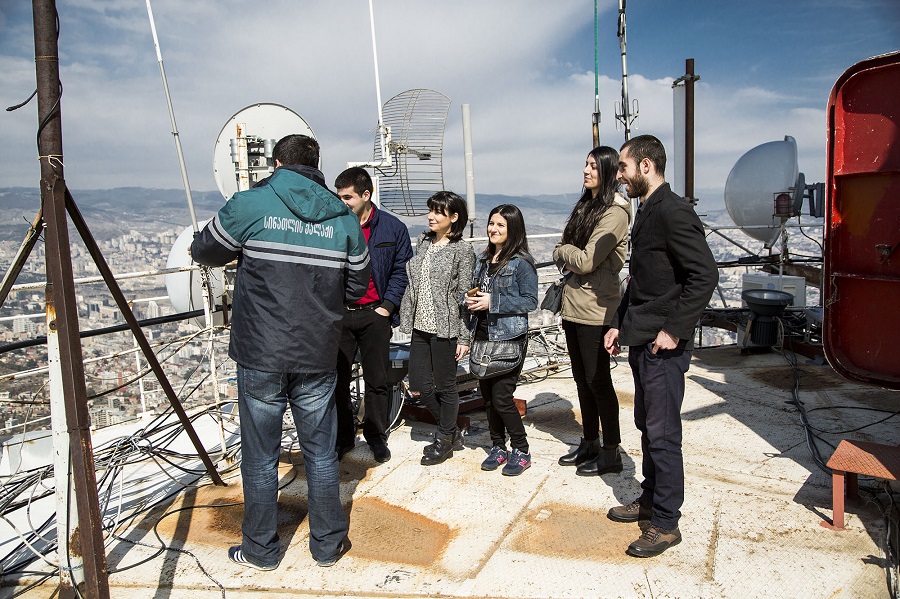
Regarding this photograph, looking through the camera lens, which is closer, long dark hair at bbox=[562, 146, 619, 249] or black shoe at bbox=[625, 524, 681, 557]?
black shoe at bbox=[625, 524, 681, 557]

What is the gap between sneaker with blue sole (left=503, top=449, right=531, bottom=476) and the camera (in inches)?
139

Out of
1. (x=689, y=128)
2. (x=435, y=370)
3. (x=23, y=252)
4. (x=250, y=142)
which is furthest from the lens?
(x=689, y=128)

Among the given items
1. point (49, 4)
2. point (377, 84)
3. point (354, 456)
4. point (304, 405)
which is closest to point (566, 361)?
point (354, 456)

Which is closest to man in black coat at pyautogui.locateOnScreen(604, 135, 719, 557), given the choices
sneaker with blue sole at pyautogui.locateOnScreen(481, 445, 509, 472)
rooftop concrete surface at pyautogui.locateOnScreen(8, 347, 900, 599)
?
rooftop concrete surface at pyautogui.locateOnScreen(8, 347, 900, 599)

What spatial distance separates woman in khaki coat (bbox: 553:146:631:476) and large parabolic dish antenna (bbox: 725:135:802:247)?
21.5ft

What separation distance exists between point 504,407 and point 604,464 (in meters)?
0.65

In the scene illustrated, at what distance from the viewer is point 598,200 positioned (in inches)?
131

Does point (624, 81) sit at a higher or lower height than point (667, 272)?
higher

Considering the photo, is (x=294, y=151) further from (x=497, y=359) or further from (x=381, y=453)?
(x=381, y=453)

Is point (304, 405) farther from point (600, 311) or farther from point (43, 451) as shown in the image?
point (43, 451)

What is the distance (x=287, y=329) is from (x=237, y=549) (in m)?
1.05

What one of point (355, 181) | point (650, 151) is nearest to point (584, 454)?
point (650, 151)

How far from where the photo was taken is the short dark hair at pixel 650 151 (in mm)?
2684

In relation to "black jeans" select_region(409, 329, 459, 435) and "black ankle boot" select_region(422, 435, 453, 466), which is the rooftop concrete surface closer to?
"black ankle boot" select_region(422, 435, 453, 466)
